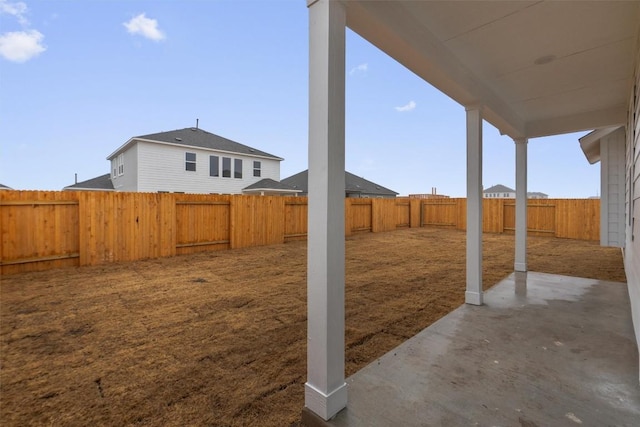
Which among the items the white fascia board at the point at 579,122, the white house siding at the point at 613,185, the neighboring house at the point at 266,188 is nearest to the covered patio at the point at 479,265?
the white fascia board at the point at 579,122

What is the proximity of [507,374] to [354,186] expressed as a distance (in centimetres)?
1815

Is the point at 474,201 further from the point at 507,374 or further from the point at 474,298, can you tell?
the point at 507,374

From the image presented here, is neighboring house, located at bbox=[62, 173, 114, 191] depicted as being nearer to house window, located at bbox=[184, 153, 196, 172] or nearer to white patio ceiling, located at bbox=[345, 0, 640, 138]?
house window, located at bbox=[184, 153, 196, 172]

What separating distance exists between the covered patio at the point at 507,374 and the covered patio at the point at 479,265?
1cm

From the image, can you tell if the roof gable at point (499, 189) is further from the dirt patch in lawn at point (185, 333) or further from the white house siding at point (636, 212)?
the white house siding at point (636, 212)

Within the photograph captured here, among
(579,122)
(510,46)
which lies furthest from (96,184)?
(579,122)

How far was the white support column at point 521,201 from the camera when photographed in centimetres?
500

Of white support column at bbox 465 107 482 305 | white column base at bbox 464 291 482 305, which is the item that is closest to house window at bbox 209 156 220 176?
white support column at bbox 465 107 482 305

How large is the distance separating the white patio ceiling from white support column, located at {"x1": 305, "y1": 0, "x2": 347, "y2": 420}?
0.29 m

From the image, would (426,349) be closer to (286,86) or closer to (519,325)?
(519,325)

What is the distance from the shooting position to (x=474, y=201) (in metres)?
3.44

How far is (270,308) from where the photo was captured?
11.6 ft

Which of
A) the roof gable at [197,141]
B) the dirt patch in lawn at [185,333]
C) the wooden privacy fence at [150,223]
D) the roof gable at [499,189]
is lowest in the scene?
the dirt patch in lawn at [185,333]

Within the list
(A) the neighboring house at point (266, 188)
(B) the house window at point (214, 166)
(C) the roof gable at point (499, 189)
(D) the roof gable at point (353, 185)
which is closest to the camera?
(B) the house window at point (214, 166)
